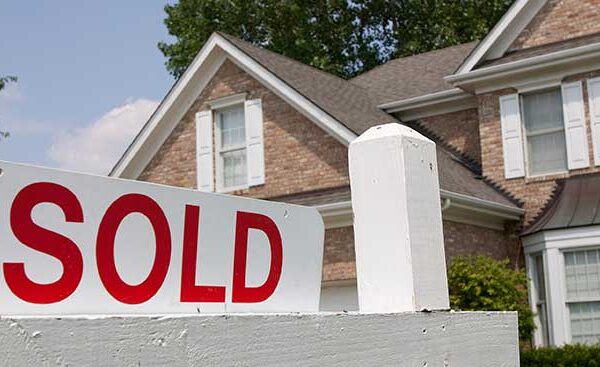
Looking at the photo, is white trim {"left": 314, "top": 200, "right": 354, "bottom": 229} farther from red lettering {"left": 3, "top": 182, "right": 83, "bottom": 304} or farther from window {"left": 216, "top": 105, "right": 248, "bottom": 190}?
red lettering {"left": 3, "top": 182, "right": 83, "bottom": 304}

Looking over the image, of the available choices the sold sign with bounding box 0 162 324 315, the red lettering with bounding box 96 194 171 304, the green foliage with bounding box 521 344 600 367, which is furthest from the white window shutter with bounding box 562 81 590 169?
the red lettering with bounding box 96 194 171 304

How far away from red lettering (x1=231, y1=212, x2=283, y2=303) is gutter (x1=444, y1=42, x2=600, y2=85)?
48.9 ft

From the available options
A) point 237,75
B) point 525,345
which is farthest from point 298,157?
point 525,345

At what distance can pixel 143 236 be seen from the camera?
2.38 metres

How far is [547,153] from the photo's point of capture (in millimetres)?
17625

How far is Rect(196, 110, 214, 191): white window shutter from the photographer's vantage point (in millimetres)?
18328

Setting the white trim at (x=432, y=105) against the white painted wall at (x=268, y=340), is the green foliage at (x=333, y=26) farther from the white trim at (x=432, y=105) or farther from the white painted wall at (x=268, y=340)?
the white painted wall at (x=268, y=340)

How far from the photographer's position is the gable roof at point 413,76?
20094 mm

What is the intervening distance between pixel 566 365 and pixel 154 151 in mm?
9471

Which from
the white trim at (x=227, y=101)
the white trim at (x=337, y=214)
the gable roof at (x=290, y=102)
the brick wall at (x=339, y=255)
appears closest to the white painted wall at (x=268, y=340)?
the white trim at (x=337, y=214)

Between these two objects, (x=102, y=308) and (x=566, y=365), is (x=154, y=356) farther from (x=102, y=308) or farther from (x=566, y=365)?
(x=566, y=365)

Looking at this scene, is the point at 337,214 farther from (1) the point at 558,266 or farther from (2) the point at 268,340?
(2) the point at 268,340

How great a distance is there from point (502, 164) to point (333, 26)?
19488mm

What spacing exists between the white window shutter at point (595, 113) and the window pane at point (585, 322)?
264 cm
